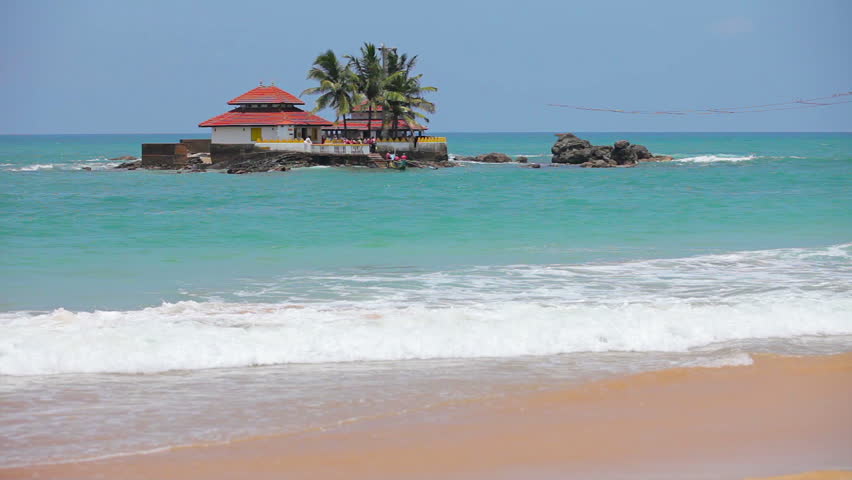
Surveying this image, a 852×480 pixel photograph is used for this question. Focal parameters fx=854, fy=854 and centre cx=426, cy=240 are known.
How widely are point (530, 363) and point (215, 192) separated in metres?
28.0

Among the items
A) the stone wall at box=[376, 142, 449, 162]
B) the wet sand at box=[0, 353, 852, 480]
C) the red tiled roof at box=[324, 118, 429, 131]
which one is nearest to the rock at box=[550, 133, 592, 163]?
the stone wall at box=[376, 142, 449, 162]

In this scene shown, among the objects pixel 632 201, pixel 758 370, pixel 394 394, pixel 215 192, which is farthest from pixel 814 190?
pixel 394 394

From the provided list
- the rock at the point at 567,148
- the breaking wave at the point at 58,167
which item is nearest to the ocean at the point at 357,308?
the rock at the point at 567,148

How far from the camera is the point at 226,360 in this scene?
8141 mm

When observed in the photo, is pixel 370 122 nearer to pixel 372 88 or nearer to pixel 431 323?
pixel 372 88

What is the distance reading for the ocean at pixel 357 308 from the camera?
22.4ft

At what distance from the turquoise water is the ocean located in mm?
114

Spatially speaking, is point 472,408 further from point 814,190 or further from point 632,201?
point 814,190

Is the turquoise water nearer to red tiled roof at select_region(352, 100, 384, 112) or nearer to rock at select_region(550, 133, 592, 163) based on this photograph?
red tiled roof at select_region(352, 100, 384, 112)

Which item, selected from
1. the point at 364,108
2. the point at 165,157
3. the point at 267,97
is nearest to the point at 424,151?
the point at 364,108

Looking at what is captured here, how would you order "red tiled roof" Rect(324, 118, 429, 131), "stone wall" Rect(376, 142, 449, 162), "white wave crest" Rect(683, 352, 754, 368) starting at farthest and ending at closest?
"red tiled roof" Rect(324, 118, 429, 131), "stone wall" Rect(376, 142, 449, 162), "white wave crest" Rect(683, 352, 754, 368)

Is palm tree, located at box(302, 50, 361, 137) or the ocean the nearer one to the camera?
the ocean

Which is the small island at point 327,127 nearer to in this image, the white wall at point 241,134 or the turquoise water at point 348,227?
the white wall at point 241,134

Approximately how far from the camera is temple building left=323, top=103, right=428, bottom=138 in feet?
180
